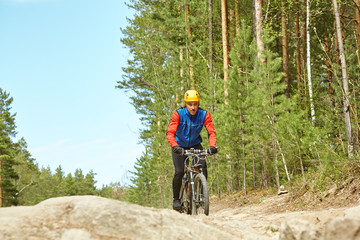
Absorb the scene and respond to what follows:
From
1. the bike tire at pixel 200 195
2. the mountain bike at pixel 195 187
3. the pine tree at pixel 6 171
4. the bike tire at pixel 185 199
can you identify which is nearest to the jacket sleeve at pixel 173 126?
the mountain bike at pixel 195 187

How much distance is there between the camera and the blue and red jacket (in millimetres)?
6637

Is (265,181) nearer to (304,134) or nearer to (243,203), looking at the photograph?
(243,203)

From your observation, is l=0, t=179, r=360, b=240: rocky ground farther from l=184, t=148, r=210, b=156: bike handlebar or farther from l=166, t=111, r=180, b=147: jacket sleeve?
l=166, t=111, r=180, b=147: jacket sleeve

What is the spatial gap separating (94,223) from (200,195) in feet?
10.9

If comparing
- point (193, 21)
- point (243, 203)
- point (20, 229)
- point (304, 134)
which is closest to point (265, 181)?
point (243, 203)

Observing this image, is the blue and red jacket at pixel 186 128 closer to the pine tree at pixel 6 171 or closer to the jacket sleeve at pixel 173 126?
the jacket sleeve at pixel 173 126

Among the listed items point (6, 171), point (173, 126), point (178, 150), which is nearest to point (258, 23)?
point (173, 126)

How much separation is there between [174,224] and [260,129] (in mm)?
7277

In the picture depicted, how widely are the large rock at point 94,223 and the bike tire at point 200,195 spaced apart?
94.2 inches

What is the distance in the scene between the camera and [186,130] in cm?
680

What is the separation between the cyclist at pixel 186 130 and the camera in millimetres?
6539

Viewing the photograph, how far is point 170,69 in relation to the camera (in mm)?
19297

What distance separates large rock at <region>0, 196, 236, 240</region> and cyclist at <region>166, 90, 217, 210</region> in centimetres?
282

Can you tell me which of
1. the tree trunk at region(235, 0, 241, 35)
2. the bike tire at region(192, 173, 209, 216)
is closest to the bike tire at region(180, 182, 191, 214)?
the bike tire at region(192, 173, 209, 216)
